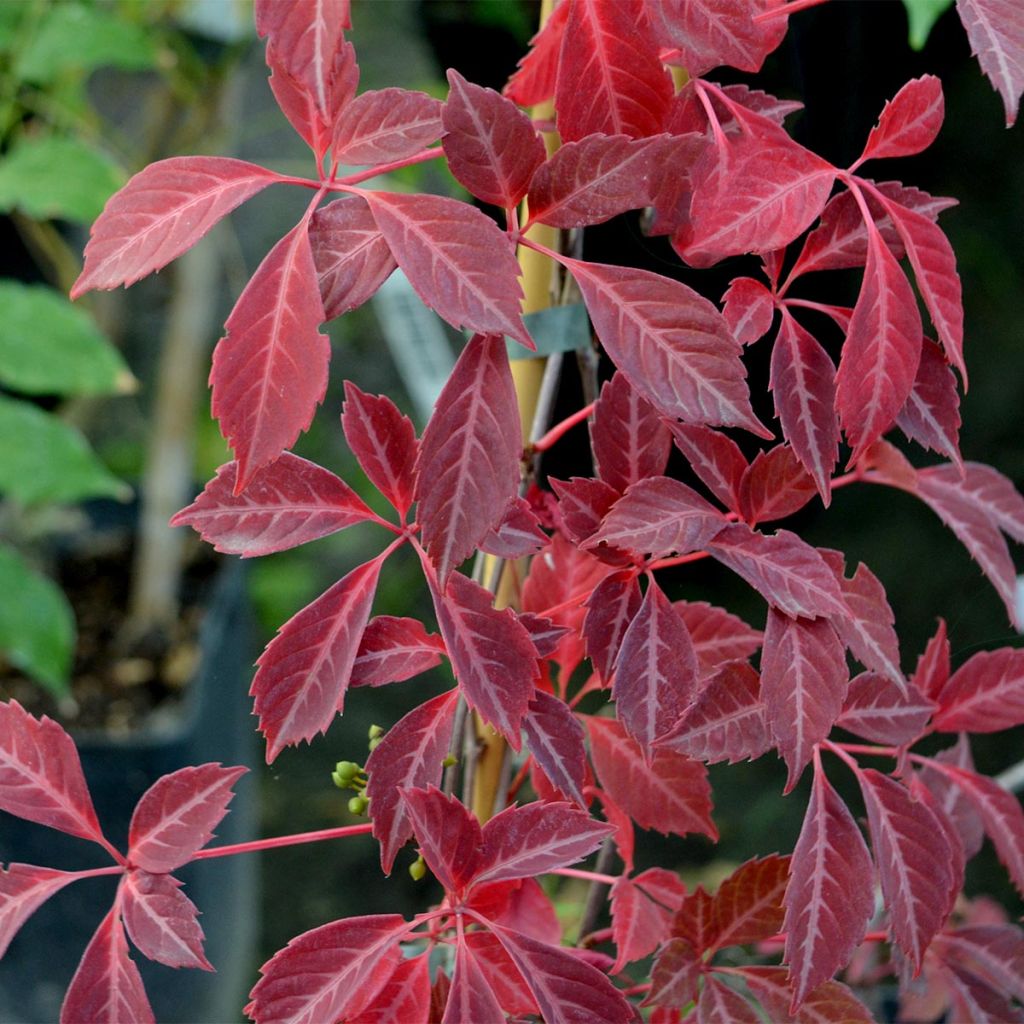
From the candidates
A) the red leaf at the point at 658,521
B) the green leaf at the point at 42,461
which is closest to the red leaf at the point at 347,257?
the red leaf at the point at 658,521

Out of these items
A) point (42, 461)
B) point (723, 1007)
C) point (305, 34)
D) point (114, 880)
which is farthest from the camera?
point (114, 880)

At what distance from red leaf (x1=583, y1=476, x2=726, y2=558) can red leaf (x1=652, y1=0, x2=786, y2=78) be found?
0.42 ft

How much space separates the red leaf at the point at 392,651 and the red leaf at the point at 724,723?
0.28 ft

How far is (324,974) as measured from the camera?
1.19 ft

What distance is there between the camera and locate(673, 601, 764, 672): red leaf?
17.6 inches

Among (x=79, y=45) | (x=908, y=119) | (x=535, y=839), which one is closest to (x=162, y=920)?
(x=535, y=839)

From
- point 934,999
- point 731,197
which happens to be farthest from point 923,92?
point 934,999

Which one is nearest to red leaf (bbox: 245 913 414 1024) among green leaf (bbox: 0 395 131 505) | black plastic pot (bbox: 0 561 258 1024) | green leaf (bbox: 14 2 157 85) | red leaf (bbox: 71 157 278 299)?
red leaf (bbox: 71 157 278 299)

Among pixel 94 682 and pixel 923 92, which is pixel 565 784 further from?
pixel 94 682

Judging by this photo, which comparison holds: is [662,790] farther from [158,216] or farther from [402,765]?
[158,216]

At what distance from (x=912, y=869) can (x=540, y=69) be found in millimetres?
304

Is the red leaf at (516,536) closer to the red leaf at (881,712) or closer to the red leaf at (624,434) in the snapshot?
the red leaf at (624,434)

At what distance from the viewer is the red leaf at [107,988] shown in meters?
0.37

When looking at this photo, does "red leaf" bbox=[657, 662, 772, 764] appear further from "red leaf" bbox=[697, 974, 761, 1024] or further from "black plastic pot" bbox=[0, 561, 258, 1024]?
"black plastic pot" bbox=[0, 561, 258, 1024]
